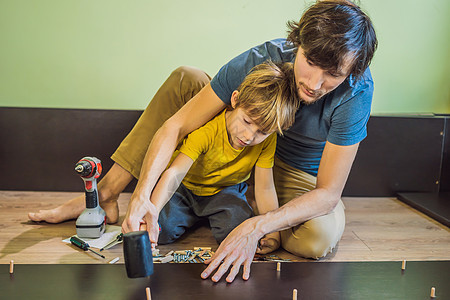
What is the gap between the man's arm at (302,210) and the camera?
134 centimetres

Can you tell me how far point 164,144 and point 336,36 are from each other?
619mm

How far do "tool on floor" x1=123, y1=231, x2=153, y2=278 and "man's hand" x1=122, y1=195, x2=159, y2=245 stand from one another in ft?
0.44

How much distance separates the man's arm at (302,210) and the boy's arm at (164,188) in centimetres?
21

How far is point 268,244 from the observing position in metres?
1.60

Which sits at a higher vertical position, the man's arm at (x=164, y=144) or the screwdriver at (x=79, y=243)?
the man's arm at (x=164, y=144)

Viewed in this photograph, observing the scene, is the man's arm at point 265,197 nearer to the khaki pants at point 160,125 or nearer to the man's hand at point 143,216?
the khaki pants at point 160,125

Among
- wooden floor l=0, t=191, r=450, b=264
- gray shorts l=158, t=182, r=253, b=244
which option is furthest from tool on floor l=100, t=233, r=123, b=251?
gray shorts l=158, t=182, r=253, b=244

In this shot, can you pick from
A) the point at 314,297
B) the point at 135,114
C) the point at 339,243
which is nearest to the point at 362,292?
the point at 314,297

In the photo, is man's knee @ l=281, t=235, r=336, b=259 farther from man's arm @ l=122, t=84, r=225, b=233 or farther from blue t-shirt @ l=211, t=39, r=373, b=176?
man's arm @ l=122, t=84, r=225, b=233

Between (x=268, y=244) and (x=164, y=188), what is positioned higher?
(x=164, y=188)

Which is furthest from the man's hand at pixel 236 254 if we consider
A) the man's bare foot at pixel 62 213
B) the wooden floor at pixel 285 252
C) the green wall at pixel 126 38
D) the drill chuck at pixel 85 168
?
the green wall at pixel 126 38

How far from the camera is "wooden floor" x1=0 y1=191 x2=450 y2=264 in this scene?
1557mm

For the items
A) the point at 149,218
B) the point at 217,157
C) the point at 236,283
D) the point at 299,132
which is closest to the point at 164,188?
the point at 149,218

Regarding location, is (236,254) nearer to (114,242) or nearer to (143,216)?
(143,216)
